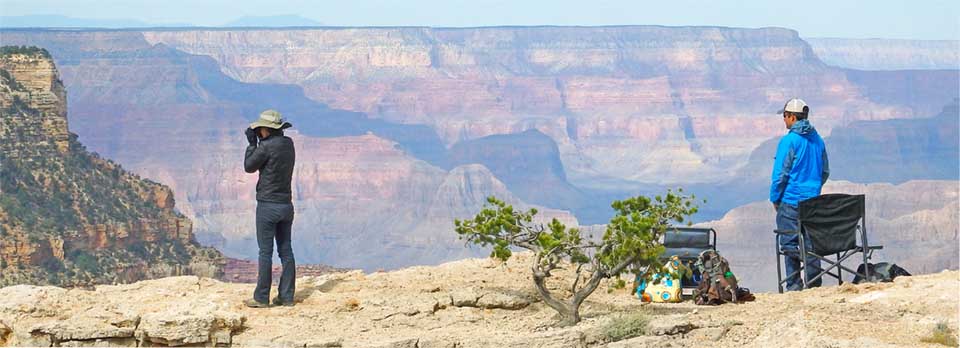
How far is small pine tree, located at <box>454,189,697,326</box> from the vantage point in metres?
10.8

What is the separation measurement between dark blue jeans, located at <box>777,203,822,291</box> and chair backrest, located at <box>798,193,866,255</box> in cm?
12

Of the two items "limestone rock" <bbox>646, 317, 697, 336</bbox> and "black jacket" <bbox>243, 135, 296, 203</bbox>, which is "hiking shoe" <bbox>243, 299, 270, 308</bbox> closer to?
"black jacket" <bbox>243, 135, 296, 203</bbox>

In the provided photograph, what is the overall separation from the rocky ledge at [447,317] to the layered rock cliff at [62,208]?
3368 centimetres

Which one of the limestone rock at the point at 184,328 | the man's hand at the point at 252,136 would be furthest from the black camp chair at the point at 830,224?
the limestone rock at the point at 184,328

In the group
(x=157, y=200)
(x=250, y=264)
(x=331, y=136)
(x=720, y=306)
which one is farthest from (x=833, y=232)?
(x=331, y=136)

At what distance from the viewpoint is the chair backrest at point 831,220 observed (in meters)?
12.3

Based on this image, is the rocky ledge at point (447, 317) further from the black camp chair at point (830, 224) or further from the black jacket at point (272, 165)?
the black jacket at point (272, 165)

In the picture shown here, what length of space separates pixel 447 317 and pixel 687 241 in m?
2.36

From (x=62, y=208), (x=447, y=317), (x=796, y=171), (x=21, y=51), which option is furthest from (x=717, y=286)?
(x=21, y=51)

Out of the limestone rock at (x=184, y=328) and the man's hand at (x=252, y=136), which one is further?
the man's hand at (x=252, y=136)

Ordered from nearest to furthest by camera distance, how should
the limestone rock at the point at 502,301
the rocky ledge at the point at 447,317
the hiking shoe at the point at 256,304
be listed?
the rocky ledge at the point at 447,317 < the limestone rock at the point at 502,301 < the hiking shoe at the point at 256,304

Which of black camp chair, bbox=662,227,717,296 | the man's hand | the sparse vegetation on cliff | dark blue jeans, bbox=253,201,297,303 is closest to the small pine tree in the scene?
black camp chair, bbox=662,227,717,296

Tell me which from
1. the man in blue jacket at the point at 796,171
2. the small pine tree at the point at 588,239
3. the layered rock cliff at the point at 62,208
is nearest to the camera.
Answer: the small pine tree at the point at 588,239

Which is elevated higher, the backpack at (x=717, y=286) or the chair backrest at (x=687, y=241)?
the chair backrest at (x=687, y=241)
